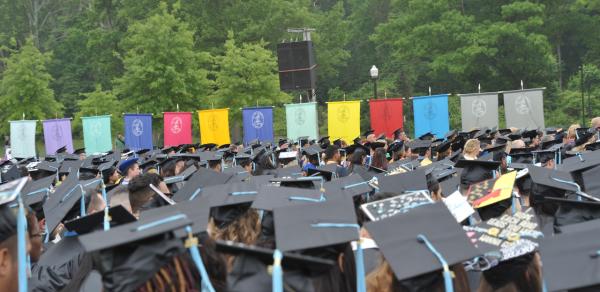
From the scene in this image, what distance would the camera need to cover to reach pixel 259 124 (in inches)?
867

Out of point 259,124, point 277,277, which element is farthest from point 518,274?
point 259,124

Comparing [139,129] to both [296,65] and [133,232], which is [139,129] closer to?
[296,65]

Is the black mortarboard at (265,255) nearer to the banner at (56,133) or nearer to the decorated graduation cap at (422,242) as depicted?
the decorated graduation cap at (422,242)

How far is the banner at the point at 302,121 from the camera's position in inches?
843

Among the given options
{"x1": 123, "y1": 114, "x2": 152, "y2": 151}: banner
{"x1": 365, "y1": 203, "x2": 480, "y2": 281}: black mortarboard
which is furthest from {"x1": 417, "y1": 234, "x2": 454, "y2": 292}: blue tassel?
{"x1": 123, "y1": 114, "x2": 152, "y2": 151}: banner

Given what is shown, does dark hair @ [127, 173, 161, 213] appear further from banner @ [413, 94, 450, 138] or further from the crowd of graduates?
banner @ [413, 94, 450, 138]

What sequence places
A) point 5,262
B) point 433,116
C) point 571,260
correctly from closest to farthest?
point 5,262 → point 571,260 → point 433,116

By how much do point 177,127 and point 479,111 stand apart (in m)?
9.30

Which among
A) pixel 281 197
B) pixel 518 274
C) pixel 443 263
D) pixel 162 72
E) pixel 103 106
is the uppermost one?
pixel 162 72

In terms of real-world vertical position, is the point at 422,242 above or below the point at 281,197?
below

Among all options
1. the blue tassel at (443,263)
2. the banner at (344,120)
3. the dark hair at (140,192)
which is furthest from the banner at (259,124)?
the blue tassel at (443,263)

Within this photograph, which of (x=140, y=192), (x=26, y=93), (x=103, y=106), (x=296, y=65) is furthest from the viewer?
(x=103, y=106)

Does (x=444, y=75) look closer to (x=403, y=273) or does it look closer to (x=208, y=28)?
(x=208, y=28)

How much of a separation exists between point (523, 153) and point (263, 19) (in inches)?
1202
